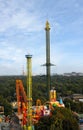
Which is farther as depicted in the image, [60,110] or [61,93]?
[61,93]

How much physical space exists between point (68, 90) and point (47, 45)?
4212cm

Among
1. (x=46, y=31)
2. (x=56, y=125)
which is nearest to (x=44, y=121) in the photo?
(x=56, y=125)

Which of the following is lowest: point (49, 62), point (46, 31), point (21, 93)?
point (21, 93)

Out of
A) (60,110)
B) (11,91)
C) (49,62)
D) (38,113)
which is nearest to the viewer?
(60,110)

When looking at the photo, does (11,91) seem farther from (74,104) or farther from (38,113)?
(38,113)

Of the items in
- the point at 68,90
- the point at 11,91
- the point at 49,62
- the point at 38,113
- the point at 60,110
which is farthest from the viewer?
the point at 68,90

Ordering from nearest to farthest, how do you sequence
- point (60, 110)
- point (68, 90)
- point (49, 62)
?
1. point (60, 110)
2. point (49, 62)
3. point (68, 90)

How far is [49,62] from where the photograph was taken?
175 feet

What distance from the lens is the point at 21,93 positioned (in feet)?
155

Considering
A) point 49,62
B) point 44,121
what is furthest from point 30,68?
point 49,62

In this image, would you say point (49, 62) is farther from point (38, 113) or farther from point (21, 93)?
point (38, 113)

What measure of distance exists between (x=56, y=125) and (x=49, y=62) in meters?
21.1

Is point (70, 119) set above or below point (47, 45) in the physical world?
below

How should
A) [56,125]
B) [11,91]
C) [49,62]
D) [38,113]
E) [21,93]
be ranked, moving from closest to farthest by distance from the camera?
[56,125], [38,113], [21,93], [49,62], [11,91]
